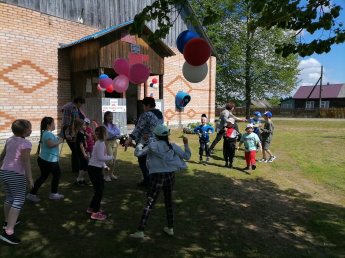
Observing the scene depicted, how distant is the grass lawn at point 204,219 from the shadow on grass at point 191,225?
11mm

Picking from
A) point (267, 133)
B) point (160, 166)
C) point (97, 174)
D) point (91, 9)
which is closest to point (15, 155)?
point (97, 174)

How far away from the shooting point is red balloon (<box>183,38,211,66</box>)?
434 cm

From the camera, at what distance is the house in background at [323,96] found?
4616cm

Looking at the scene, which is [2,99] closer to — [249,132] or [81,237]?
[81,237]

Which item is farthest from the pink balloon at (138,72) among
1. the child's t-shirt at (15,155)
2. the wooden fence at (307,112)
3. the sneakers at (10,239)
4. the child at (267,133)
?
the wooden fence at (307,112)

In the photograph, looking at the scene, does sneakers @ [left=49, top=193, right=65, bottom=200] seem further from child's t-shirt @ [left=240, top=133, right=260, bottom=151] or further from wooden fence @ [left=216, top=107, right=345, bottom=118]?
wooden fence @ [left=216, top=107, right=345, bottom=118]

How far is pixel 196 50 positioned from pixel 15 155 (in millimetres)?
3229

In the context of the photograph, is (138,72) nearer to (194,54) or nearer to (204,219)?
(194,54)

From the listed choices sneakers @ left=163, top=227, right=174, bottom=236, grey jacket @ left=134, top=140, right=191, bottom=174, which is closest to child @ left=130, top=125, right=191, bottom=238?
grey jacket @ left=134, top=140, right=191, bottom=174

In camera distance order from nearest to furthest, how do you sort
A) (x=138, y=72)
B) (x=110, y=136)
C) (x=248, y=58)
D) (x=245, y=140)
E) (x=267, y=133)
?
1. (x=110, y=136)
2. (x=138, y=72)
3. (x=245, y=140)
4. (x=267, y=133)
5. (x=248, y=58)

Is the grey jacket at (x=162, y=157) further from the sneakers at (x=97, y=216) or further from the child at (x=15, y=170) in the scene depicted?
the child at (x=15, y=170)

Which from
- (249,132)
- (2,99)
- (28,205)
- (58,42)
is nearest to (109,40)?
(58,42)

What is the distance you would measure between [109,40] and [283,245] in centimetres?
939

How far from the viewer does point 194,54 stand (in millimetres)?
4402
